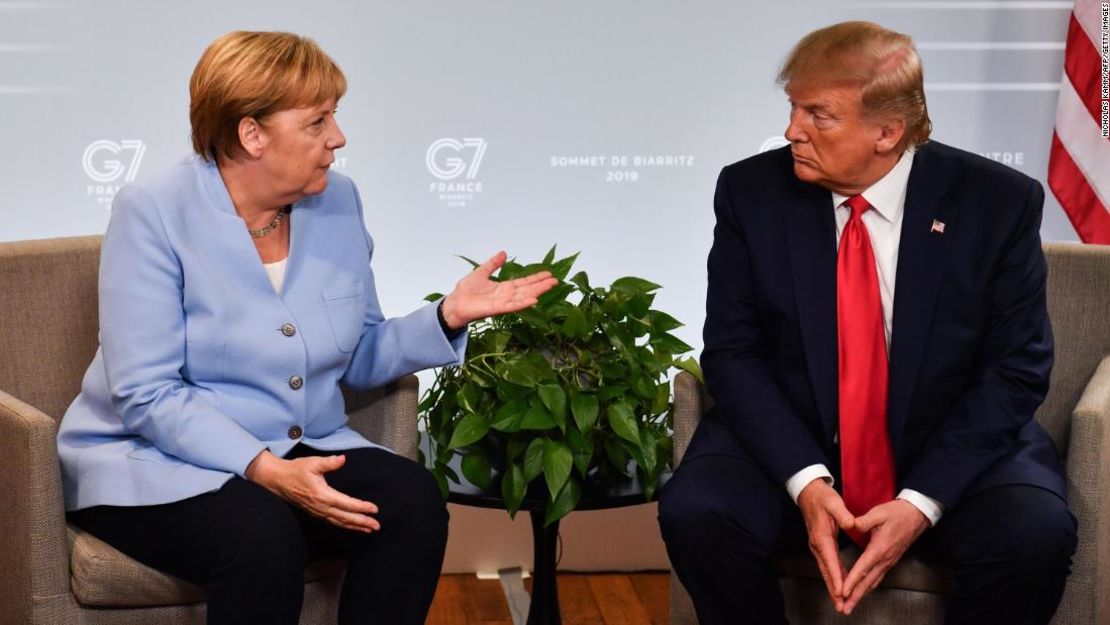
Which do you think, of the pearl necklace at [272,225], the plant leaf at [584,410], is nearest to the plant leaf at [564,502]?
the plant leaf at [584,410]

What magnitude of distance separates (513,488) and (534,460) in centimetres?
6

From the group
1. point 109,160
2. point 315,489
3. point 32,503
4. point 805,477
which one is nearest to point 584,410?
point 805,477

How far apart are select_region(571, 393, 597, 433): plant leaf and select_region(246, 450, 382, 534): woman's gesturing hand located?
1.52 feet

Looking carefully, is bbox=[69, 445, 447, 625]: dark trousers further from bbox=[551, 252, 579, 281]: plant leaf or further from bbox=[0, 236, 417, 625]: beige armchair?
bbox=[551, 252, 579, 281]: plant leaf

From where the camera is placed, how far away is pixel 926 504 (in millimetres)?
2314

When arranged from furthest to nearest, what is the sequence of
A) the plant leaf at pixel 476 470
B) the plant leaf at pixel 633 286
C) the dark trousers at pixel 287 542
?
1. the plant leaf at pixel 633 286
2. the plant leaf at pixel 476 470
3. the dark trousers at pixel 287 542

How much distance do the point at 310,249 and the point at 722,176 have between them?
0.73 meters

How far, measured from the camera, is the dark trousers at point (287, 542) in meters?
2.15

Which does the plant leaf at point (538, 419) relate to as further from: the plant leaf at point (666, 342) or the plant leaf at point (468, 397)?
the plant leaf at point (666, 342)

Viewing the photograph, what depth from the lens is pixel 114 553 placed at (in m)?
2.26

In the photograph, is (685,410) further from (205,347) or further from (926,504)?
(205,347)

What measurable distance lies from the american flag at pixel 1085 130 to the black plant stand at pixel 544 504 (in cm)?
133

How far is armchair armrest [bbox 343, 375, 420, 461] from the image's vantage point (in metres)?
2.57

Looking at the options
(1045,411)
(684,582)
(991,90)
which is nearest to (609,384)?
(684,582)
